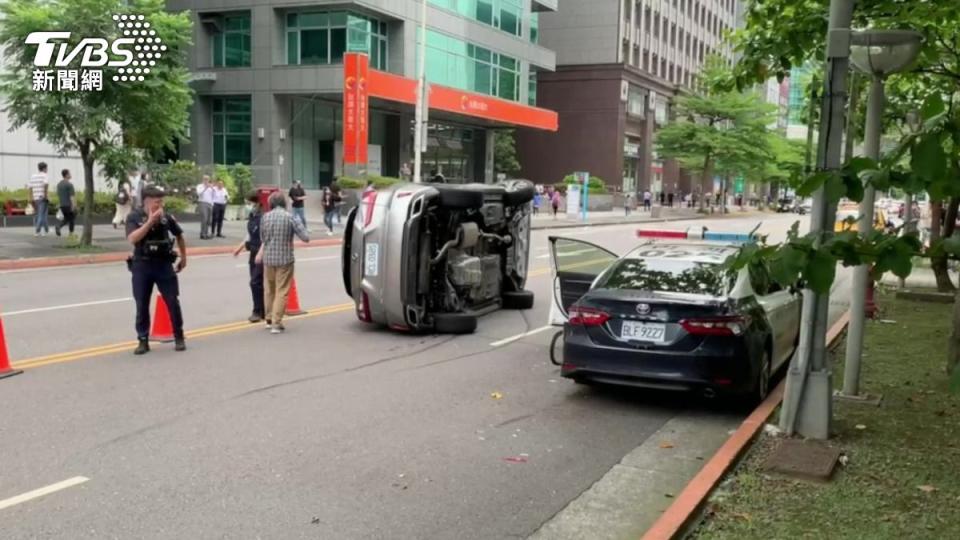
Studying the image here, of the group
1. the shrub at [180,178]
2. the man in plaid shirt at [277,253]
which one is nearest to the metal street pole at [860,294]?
the man in plaid shirt at [277,253]

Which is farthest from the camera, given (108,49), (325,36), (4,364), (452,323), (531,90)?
(531,90)

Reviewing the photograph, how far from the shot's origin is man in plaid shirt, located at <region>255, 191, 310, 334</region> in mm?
10539

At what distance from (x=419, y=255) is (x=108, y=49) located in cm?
1141

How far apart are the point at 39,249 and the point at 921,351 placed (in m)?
17.8

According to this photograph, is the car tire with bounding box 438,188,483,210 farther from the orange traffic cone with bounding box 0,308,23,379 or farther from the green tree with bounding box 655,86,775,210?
the green tree with bounding box 655,86,775,210

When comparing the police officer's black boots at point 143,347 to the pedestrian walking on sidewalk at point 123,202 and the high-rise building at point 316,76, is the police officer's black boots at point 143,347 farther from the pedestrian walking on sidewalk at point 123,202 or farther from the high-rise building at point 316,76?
the high-rise building at point 316,76

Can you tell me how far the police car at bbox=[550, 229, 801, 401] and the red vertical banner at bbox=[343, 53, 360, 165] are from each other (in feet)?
96.8

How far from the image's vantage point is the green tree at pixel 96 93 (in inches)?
714

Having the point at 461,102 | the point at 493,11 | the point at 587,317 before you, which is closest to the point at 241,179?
the point at 461,102

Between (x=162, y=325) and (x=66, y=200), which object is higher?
(x=66, y=200)

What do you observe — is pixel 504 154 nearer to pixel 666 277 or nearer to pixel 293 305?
pixel 293 305

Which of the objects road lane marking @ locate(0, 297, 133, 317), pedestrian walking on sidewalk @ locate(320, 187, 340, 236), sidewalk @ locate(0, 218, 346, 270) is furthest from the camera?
pedestrian walking on sidewalk @ locate(320, 187, 340, 236)

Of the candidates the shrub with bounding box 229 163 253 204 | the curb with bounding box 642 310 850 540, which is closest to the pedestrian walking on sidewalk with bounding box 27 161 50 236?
the shrub with bounding box 229 163 253 204

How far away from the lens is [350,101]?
119ft
